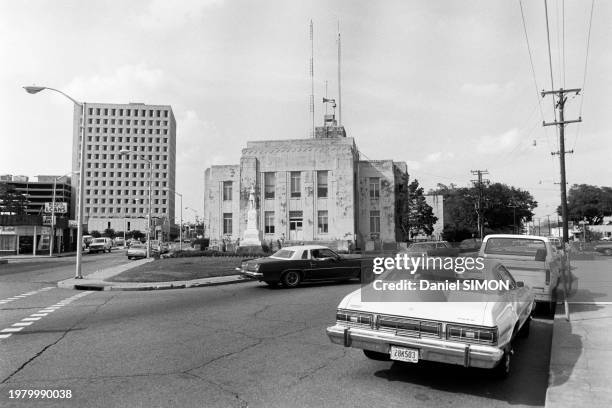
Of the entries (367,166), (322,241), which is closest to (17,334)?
(322,241)

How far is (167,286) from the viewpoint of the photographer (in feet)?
59.4

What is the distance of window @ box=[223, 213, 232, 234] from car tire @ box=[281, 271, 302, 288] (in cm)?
3359

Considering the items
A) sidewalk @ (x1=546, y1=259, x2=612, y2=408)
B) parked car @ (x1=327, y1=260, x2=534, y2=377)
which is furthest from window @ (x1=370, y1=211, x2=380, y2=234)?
parked car @ (x1=327, y1=260, x2=534, y2=377)

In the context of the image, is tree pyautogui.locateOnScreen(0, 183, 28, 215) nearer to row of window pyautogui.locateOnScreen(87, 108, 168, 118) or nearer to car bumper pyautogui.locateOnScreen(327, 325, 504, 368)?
car bumper pyautogui.locateOnScreen(327, 325, 504, 368)

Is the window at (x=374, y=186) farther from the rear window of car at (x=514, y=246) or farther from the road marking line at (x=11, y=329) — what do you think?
the road marking line at (x=11, y=329)

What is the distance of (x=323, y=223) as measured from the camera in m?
48.1

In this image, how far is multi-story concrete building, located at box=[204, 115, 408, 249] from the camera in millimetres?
47531

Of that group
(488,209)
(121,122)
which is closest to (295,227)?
(488,209)

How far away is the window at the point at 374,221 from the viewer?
166ft

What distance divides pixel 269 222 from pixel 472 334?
43.8m

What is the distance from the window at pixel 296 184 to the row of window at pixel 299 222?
91.8 inches

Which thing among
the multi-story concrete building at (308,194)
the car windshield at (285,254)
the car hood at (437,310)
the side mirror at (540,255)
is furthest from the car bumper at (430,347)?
the multi-story concrete building at (308,194)

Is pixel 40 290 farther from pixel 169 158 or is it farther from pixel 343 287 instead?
pixel 169 158

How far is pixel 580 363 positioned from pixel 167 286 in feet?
48.8
